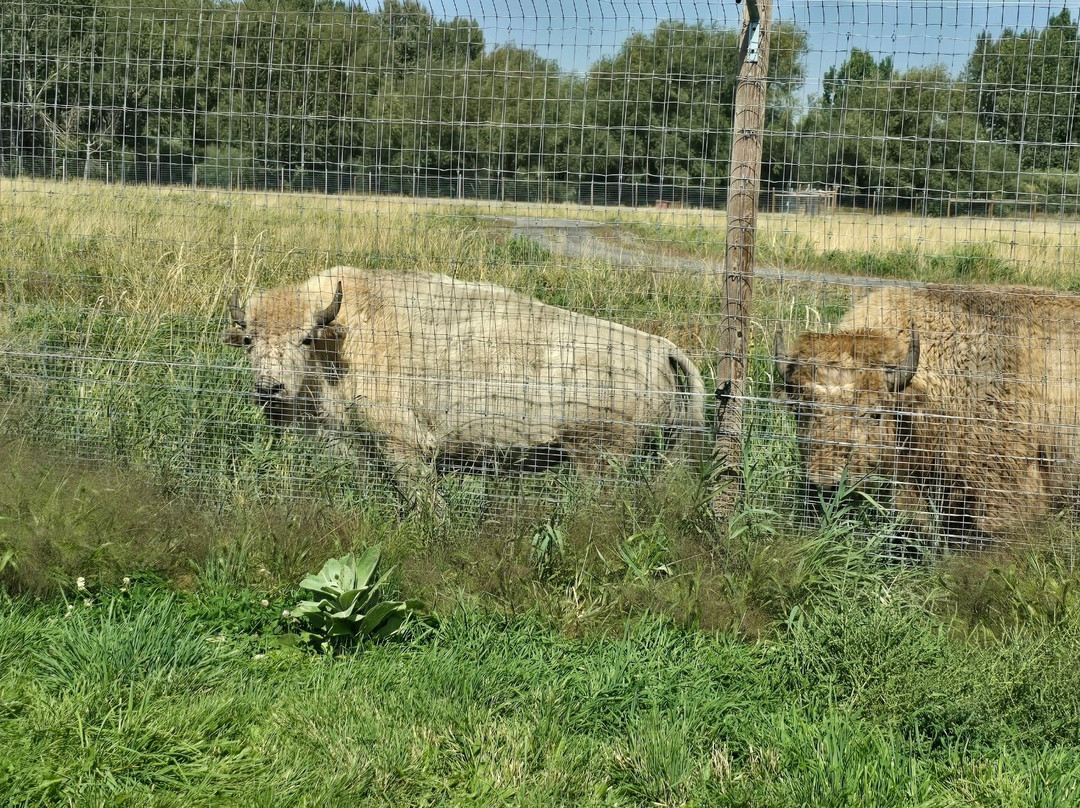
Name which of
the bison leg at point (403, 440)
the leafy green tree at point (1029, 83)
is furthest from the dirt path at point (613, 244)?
the bison leg at point (403, 440)

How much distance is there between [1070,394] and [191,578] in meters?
5.73

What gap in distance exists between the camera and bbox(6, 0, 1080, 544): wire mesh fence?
233 inches

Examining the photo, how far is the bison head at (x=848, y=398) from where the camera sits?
618 cm

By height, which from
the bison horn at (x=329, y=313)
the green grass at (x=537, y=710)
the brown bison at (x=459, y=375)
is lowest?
the green grass at (x=537, y=710)

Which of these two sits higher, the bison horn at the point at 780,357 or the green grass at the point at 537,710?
the bison horn at the point at 780,357

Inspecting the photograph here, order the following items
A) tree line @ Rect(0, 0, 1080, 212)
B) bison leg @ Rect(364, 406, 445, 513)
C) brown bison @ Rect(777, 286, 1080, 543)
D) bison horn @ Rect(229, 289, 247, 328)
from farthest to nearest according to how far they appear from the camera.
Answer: bison horn @ Rect(229, 289, 247, 328) < bison leg @ Rect(364, 406, 445, 513) < brown bison @ Rect(777, 286, 1080, 543) < tree line @ Rect(0, 0, 1080, 212)

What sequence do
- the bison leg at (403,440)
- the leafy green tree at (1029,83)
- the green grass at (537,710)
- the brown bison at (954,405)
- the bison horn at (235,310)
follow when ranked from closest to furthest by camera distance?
the green grass at (537,710) → the leafy green tree at (1029,83) → the brown bison at (954,405) → the bison leg at (403,440) → the bison horn at (235,310)

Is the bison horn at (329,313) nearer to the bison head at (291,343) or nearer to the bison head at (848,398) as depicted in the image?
the bison head at (291,343)

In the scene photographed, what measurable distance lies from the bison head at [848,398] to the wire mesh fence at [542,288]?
2cm

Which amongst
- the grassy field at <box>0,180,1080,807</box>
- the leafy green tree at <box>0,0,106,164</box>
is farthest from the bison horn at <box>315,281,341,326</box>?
the leafy green tree at <box>0,0,106,164</box>

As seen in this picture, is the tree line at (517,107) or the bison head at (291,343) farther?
the bison head at (291,343)

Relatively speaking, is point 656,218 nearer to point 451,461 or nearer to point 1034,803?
point 451,461

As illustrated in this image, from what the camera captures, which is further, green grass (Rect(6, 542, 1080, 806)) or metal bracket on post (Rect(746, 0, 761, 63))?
metal bracket on post (Rect(746, 0, 761, 63))

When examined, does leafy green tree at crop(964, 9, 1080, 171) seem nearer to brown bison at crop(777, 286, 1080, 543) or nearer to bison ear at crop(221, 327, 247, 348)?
brown bison at crop(777, 286, 1080, 543)
